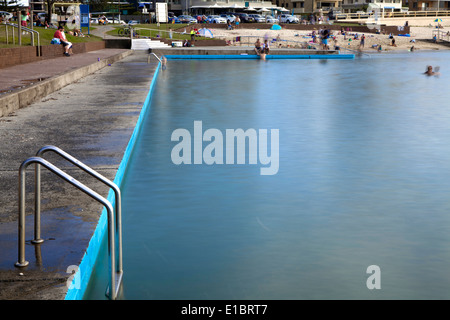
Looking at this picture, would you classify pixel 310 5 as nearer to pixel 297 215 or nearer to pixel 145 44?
pixel 145 44

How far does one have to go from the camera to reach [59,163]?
7.67 meters

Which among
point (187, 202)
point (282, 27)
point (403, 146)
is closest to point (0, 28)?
point (403, 146)

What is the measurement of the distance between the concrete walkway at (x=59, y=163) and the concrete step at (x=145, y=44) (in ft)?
98.4

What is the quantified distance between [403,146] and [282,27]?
68.9 metres

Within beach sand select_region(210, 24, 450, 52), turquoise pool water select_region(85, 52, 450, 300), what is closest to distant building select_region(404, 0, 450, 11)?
beach sand select_region(210, 24, 450, 52)

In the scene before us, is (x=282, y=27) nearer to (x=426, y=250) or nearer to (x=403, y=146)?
(x=403, y=146)

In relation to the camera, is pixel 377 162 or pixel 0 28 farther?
pixel 0 28

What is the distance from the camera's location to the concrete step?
155 feet

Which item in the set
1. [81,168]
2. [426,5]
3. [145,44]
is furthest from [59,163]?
[426,5]

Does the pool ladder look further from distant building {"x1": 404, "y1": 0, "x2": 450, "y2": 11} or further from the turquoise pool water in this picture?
distant building {"x1": 404, "y1": 0, "x2": 450, "y2": 11}

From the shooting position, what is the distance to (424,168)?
34.0 ft

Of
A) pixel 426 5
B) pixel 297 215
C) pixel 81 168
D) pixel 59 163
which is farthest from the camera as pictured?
pixel 426 5

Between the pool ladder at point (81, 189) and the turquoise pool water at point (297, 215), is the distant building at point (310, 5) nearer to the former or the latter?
the turquoise pool water at point (297, 215)

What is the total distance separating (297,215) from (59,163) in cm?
293
